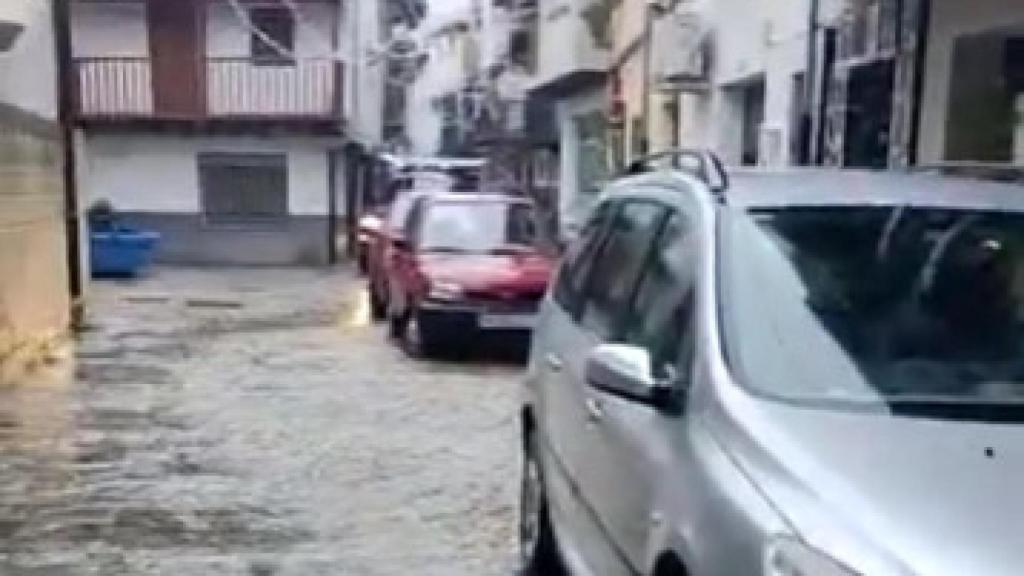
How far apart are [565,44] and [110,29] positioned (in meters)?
10.5

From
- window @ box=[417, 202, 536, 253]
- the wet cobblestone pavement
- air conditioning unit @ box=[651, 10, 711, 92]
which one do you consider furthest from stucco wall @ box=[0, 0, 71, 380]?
air conditioning unit @ box=[651, 10, 711, 92]

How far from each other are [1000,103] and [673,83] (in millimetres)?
7105

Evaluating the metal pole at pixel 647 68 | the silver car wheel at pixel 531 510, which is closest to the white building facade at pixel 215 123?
the metal pole at pixel 647 68

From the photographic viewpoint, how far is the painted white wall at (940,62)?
1005 centimetres

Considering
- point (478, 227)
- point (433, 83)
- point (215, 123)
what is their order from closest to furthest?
point (478, 227) → point (215, 123) → point (433, 83)

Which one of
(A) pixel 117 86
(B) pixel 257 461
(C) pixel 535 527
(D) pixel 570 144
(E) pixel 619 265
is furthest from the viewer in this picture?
(A) pixel 117 86

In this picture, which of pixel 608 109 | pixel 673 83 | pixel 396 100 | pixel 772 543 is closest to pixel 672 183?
pixel 772 543

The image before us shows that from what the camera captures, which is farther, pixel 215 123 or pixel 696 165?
pixel 215 123

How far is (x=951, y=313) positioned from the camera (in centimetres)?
418

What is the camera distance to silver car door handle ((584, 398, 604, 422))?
4703 mm

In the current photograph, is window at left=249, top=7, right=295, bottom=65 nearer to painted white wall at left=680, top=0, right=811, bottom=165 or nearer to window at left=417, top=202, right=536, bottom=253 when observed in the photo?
painted white wall at left=680, top=0, right=811, bottom=165

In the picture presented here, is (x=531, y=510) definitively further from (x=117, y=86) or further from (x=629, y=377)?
(x=117, y=86)

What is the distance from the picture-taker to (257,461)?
922 cm

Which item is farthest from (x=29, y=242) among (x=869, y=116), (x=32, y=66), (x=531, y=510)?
(x=531, y=510)
